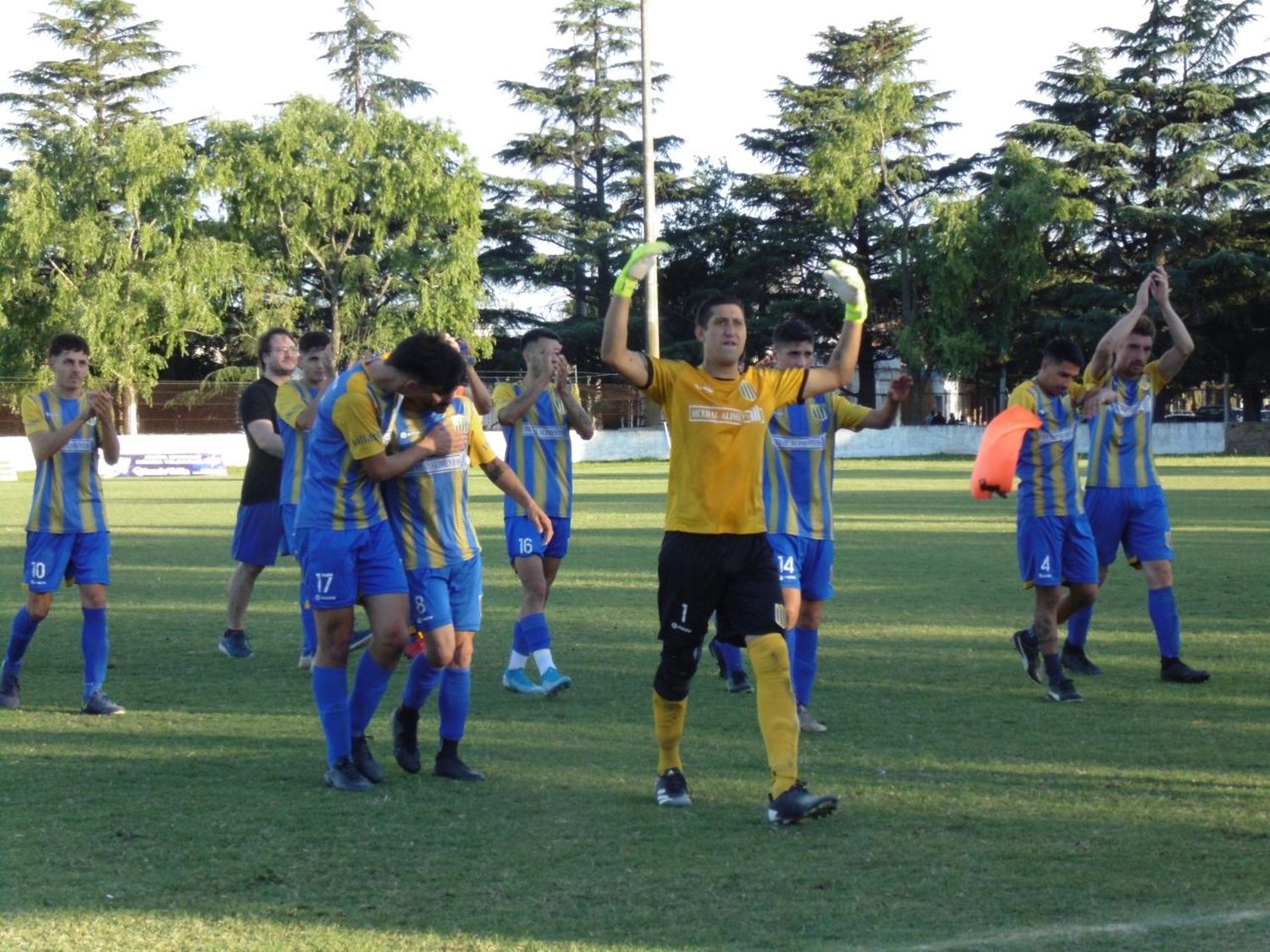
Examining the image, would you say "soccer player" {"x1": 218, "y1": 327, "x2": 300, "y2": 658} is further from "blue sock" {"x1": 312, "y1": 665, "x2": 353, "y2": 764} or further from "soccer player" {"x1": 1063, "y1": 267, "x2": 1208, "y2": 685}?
"soccer player" {"x1": 1063, "y1": 267, "x2": 1208, "y2": 685}

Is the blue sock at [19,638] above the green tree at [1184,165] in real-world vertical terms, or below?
below

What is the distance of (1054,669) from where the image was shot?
28.0 feet

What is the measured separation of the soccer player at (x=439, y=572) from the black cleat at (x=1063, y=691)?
11.2ft

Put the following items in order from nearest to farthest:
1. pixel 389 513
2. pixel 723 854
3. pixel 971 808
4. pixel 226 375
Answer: pixel 723 854 → pixel 971 808 → pixel 389 513 → pixel 226 375

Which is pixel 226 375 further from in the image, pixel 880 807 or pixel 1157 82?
pixel 880 807

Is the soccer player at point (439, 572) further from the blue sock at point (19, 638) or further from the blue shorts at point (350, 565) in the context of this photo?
the blue sock at point (19, 638)

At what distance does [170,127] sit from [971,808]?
54.2 m

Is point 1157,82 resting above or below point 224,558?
above

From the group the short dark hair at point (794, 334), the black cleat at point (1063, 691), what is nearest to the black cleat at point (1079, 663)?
the black cleat at point (1063, 691)

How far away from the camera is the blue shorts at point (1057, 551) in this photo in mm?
8820

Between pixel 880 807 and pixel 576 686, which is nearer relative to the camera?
pixel 880 807

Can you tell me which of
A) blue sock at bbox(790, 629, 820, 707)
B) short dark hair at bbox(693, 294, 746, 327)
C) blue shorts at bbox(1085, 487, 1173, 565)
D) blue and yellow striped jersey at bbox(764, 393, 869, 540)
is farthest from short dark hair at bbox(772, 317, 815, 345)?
blue shorts at bbox(1085, 487, 1173, 565)

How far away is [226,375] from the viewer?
59.1 m

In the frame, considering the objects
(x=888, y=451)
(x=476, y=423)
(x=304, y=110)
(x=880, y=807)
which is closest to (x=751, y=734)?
(x=880, y=807)
